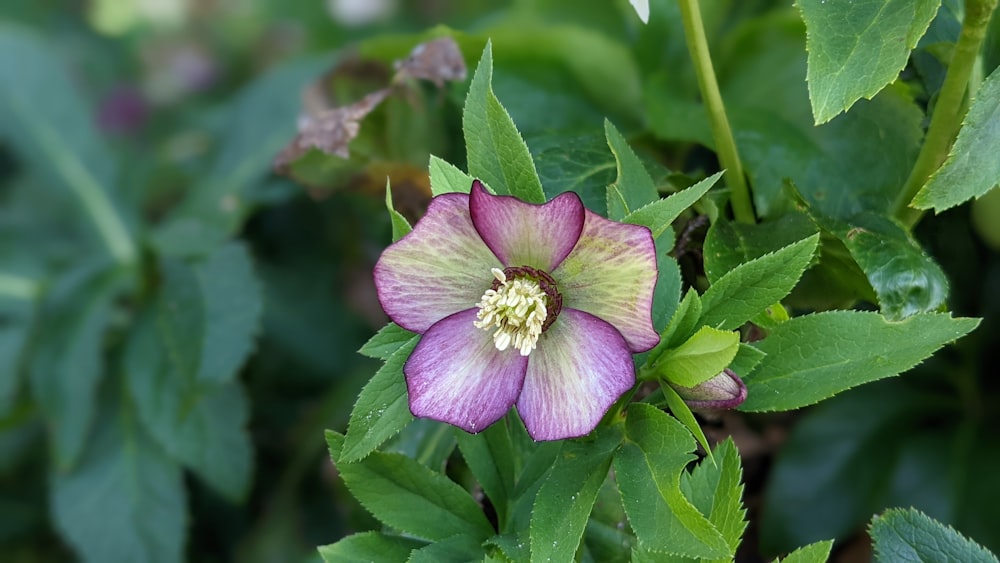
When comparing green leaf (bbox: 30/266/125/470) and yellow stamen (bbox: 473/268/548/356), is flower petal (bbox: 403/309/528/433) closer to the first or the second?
yellow stamen (bbox: 473/268/548/356)

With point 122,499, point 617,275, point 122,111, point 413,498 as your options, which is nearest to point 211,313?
point 122,499

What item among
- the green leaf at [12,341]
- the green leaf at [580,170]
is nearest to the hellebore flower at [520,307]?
the green leaf at [580,170]

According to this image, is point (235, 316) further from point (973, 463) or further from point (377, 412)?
point (973, 463)

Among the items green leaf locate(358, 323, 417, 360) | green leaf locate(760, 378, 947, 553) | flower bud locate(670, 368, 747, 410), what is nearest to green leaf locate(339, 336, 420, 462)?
green leaf locate(358, 323, 417, 360)

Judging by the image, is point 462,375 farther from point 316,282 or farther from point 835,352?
point 316,282

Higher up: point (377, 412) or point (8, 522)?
point (377, 412)

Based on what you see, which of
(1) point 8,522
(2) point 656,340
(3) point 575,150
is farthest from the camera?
(1) point 8,522

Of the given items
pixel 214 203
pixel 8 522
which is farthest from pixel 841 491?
pixel 8 522
